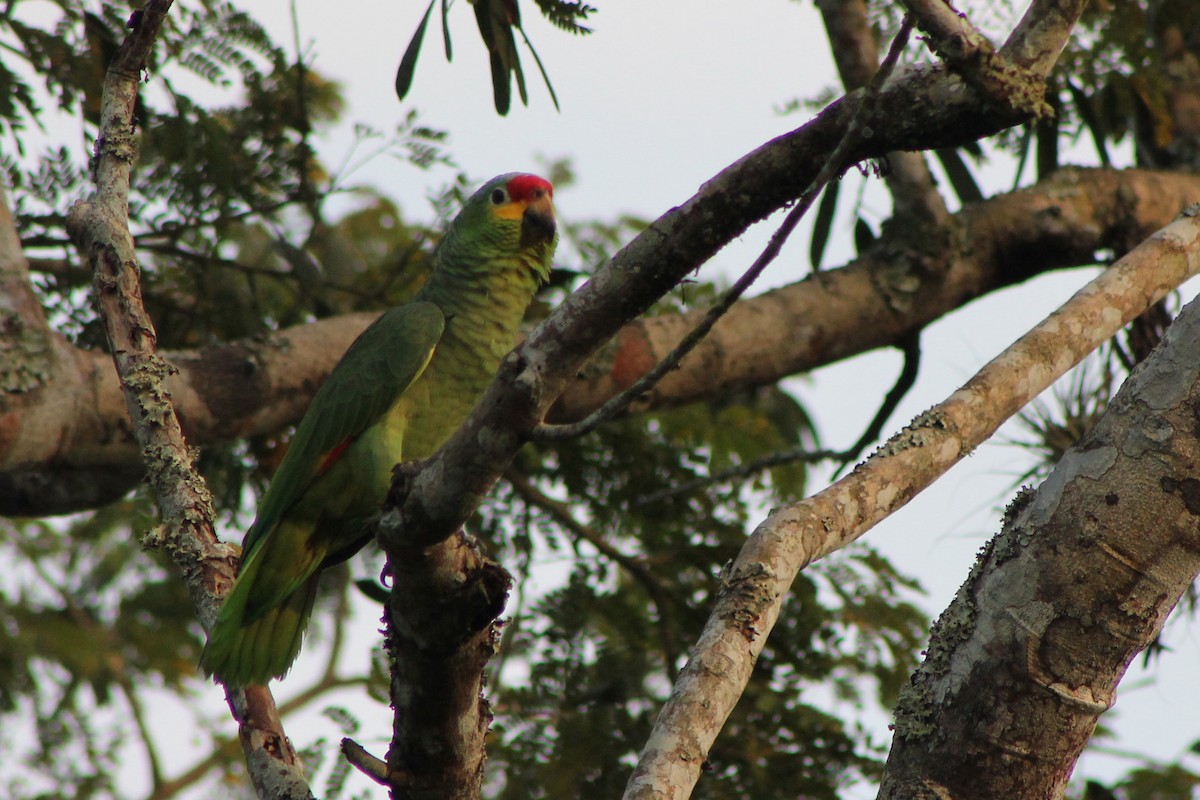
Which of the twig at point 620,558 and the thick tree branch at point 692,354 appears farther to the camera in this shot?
the twig at point 620,558

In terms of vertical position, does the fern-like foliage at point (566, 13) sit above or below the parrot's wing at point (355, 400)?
above

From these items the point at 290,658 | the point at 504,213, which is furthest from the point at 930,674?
the point at 504,213

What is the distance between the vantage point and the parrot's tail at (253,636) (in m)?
2.50

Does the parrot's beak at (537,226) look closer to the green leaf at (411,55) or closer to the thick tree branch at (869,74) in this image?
the green leaf at (411,55)

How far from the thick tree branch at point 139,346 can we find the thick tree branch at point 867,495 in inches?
33.0

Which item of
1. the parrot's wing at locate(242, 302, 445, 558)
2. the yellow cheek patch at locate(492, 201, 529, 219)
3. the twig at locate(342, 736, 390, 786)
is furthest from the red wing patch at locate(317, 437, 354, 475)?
the twig at locate(342, 736, 390, 786)

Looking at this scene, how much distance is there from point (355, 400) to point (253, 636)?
2.37 feet

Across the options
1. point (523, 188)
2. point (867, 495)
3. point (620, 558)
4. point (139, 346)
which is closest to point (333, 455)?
point (139, 346)

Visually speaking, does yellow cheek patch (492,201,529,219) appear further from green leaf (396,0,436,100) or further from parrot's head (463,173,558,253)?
green leaf (396,0,436,100)

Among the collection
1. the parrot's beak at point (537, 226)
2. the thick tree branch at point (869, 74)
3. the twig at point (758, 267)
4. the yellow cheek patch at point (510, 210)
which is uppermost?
the thick tree branch at point (869, 74)

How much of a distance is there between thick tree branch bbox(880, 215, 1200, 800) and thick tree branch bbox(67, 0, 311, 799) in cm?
127

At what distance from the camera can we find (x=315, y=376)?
3.72 m

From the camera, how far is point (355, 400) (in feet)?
10.3

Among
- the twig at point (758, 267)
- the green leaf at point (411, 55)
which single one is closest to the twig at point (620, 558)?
the green leaf at point (411, 55)
